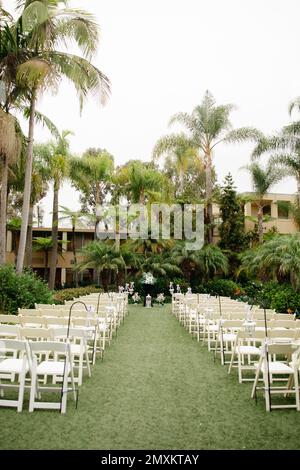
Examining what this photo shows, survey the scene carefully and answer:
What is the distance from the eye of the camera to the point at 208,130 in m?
26.9

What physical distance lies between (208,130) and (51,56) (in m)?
13.2

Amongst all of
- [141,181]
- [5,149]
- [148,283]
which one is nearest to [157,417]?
[5,149]

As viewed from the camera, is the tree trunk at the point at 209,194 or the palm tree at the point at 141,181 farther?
the palm tree at the point at 141,181

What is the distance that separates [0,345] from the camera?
534 centimetres

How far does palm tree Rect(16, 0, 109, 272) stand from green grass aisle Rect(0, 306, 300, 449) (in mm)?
8833

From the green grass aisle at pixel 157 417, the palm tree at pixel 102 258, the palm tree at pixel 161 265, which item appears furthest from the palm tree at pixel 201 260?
the green grass aisle at pixel 157 417

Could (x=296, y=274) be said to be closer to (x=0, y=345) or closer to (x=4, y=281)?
(x=4, y=281)

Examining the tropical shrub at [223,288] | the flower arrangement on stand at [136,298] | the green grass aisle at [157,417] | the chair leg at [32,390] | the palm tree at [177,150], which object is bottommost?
the green grass aisle at [157,417]

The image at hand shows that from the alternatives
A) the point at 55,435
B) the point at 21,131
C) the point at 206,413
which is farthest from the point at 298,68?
the point at 55,435

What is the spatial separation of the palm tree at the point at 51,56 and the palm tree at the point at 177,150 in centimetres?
1129

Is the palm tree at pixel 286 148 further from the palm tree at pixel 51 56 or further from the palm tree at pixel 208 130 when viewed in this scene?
the palm tree at pixel 51 56

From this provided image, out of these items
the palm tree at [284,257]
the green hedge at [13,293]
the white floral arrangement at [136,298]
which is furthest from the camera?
the white floral arrangement at [136,298]

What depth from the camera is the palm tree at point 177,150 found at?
88.3 feet
